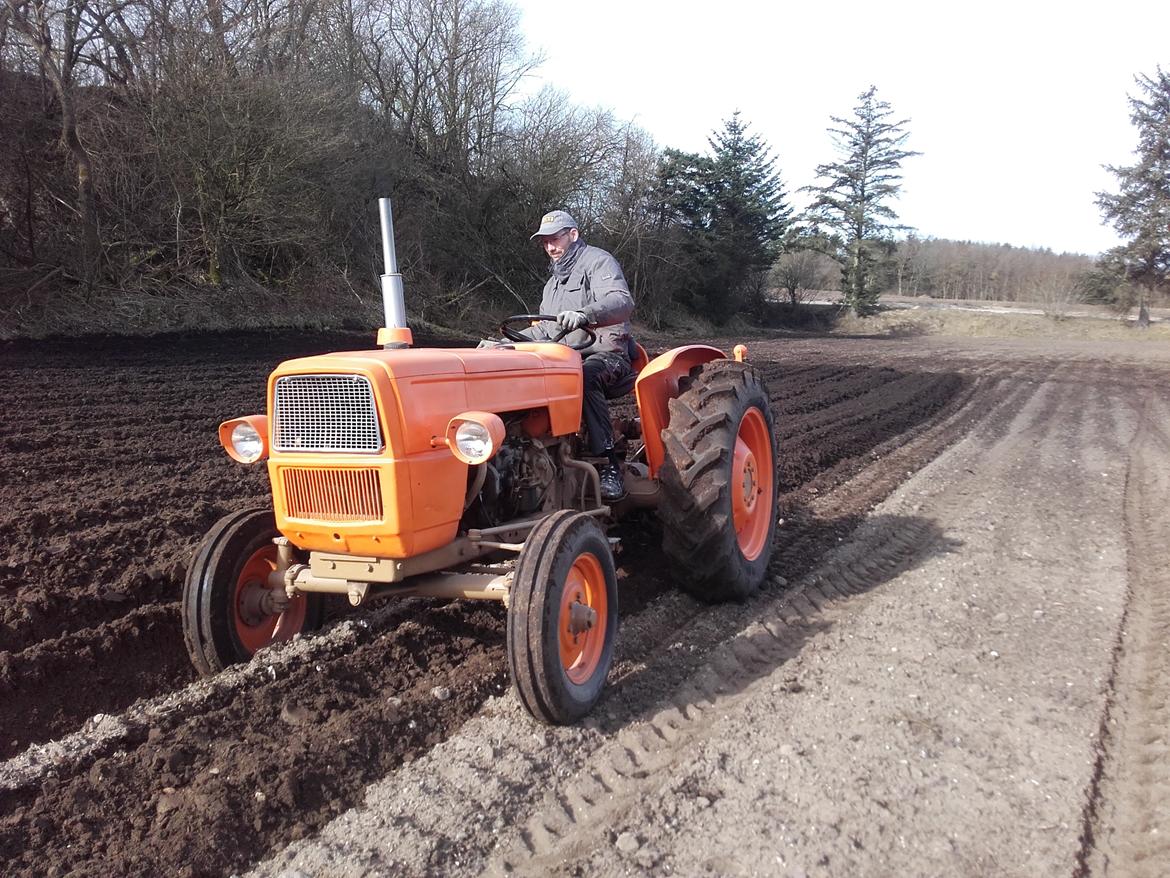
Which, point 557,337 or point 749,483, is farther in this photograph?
point 749,483

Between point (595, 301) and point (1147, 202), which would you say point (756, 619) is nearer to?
point (595, 301)

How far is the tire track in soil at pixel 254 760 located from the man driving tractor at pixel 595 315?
3.39 feet

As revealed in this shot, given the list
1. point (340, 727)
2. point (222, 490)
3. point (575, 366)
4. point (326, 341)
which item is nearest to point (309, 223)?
point (326, 341)

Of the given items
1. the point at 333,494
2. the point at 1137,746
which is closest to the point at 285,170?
the point at 333,494

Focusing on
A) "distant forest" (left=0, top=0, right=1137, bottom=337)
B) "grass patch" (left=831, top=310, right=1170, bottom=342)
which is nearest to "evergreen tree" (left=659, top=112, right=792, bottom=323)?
"distant forest" (left=0, top=0, right=1137, bottom=337)

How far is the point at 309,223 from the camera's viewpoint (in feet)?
Result: 55.2

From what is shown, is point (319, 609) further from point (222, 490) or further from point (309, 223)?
point (309, 223)

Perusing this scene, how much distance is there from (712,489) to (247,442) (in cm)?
195

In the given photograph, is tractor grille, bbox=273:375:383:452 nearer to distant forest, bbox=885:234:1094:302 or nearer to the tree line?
the tree line

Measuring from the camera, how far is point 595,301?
4277 mm

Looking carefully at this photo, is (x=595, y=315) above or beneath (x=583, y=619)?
above

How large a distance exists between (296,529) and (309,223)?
14953mm

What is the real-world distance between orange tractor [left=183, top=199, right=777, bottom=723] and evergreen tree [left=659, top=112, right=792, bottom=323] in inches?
1130

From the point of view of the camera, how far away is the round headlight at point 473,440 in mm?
2982
